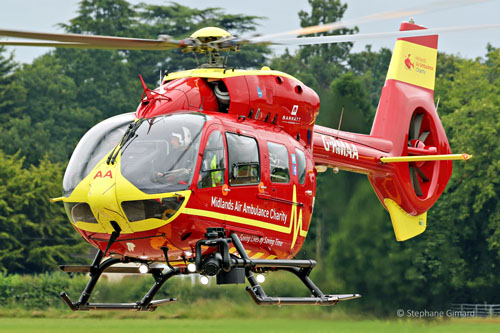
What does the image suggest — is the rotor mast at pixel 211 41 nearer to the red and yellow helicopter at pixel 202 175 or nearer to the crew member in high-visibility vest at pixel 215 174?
the red and yellow helicopter at pixel 202 175

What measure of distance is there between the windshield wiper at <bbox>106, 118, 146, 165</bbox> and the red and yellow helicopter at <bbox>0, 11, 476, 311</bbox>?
0.08 feet

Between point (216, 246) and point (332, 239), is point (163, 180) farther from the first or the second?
point (332, 239)

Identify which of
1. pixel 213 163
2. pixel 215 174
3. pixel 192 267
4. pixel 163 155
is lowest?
pixel 192 267

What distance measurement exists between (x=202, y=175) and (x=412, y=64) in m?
6.42

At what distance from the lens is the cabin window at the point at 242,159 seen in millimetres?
10781

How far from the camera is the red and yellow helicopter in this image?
10281 mm

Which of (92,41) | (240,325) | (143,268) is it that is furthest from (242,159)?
(240,325)

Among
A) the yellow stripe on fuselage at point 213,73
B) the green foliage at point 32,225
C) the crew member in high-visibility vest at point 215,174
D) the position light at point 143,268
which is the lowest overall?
the green foliage at point 32,225

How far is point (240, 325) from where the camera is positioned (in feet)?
62.4

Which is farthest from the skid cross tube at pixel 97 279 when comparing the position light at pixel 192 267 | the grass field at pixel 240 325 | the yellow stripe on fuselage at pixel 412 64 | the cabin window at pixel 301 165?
the grass field at pixel 240 325

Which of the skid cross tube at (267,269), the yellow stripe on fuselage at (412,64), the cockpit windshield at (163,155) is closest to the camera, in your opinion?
the cockpit windshield at (163,155)

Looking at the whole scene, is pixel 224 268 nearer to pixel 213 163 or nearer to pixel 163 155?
pixel 213 163

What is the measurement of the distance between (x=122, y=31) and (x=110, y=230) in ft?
128

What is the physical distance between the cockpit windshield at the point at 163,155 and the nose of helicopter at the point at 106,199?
177 millimetres
